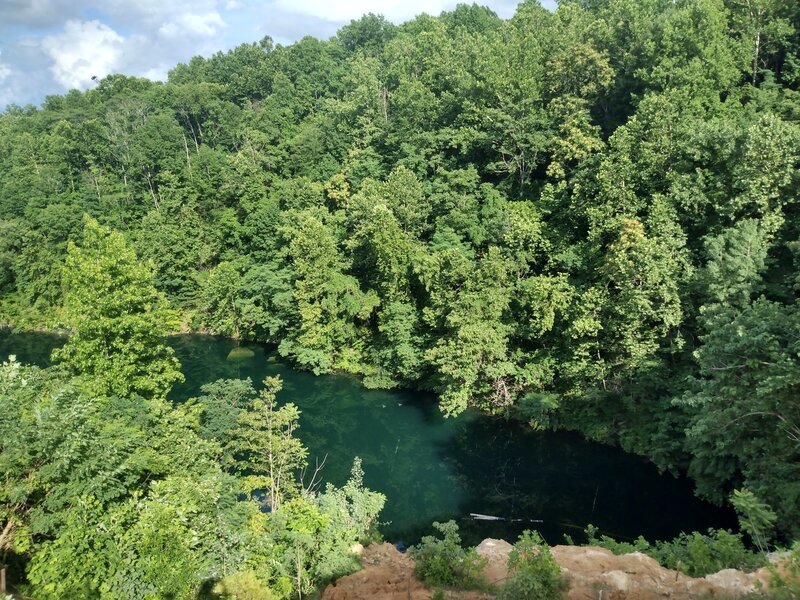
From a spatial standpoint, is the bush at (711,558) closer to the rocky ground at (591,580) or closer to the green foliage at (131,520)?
the rocky ground at (591,580)

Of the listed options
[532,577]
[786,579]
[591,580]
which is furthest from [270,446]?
[786,579]

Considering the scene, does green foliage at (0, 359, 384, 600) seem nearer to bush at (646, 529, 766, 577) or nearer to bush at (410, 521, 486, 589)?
bush at (410, 521, 486, 589)

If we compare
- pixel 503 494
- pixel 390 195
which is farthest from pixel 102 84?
pixel 503 494

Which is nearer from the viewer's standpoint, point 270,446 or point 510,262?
point 270,446

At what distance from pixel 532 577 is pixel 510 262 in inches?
741

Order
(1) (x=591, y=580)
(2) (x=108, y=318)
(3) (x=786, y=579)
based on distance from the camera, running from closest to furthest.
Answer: (3) (x=786, y=579) → (1) (x=591, y=580) → (2) (x=108, y=318)

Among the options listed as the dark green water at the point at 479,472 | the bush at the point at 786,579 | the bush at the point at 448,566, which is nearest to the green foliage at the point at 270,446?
the dark green water at the point at 479,472

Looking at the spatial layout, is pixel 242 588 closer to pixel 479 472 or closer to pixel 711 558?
pixel 711 558

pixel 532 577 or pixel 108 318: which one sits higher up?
pixel 108 318

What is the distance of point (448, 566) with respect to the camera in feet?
36.9

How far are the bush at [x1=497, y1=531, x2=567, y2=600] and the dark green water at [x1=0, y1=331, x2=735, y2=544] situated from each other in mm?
8882

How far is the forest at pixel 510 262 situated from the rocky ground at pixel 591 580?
1285 mm

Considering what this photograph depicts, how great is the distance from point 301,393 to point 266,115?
38.5 meters

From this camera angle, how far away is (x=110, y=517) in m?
10.2
